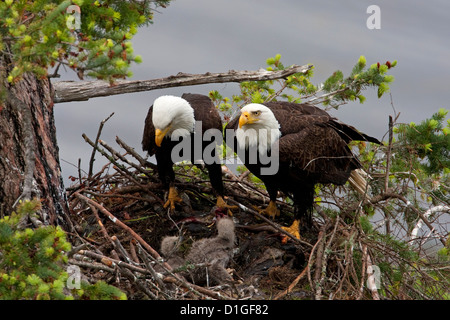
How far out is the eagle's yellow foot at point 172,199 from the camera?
5.66 metres

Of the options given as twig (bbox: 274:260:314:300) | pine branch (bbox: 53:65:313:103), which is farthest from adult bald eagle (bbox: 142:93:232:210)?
twig (bbox: 274:260:314:300)

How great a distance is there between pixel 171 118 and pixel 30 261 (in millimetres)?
2554

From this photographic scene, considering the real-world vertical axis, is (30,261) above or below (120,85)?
below

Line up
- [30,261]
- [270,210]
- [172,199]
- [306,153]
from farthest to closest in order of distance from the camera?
[270,210] → [172,199] → [306,153] → [30,261]

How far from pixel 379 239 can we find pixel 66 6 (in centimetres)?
331

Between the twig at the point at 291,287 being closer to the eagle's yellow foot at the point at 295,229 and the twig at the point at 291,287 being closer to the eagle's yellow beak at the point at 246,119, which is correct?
the eagle's yellow foot at the point at 295,229

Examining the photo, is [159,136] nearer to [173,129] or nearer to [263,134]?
[173,129]

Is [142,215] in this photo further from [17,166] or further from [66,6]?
[66,6]

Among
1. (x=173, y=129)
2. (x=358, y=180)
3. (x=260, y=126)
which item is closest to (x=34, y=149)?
(x=173, y=129)

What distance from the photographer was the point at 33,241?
2.92 metres

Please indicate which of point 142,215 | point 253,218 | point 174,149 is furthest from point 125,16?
point 253,218

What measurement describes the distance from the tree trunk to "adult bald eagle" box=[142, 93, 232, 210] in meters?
0.99

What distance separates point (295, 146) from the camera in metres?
5.22
